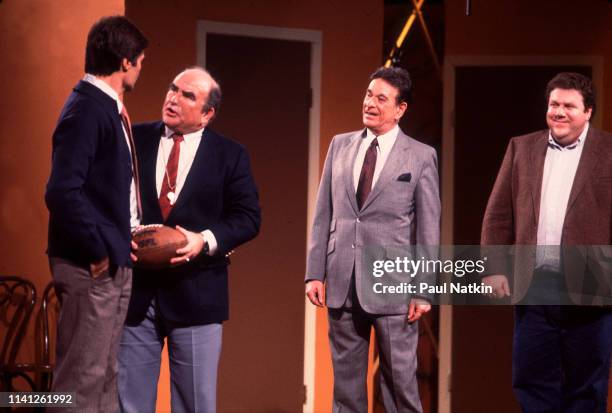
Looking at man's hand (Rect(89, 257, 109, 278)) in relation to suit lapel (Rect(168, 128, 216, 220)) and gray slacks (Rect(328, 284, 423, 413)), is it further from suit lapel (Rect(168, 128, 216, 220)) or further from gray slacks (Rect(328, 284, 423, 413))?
gray slacks (Rect(328, 284, 423, 413))

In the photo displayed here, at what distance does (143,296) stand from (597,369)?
1829 millimetres

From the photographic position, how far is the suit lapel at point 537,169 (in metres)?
3.37

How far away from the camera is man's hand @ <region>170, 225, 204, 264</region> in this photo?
2957 millimetres

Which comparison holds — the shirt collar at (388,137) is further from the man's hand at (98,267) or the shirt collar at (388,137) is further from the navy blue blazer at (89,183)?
the man's hand at (98,267)

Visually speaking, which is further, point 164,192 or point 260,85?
point 260,85

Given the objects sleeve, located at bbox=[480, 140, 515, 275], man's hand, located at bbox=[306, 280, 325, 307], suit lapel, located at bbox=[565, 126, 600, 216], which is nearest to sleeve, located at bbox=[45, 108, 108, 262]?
man's hand, located at bbox=[306, 280, 325, 307]

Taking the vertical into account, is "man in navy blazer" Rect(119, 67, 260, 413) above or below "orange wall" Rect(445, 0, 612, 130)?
below

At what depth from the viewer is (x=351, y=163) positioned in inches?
134

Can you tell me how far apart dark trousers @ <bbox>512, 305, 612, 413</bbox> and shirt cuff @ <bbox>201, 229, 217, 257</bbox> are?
4.25ft

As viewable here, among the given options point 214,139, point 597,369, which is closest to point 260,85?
point 214,139

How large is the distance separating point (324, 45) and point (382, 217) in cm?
139

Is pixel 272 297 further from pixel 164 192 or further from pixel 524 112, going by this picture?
pixel 524 112

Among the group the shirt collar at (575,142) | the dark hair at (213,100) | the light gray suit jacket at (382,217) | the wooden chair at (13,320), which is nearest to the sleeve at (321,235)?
the light gray suit jacket at (382,217)

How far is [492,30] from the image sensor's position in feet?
14.9
